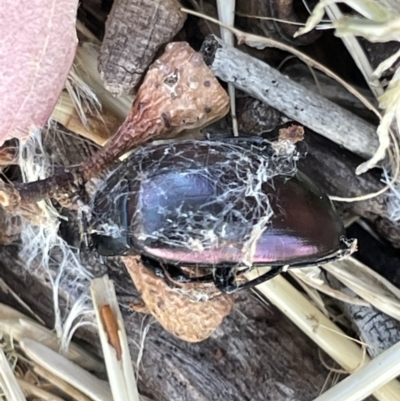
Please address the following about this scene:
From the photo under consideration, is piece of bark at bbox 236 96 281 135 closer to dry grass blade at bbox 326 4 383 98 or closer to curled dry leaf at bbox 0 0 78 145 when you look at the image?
dry grass blade at bbox 326 4 383 98

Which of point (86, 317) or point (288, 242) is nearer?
point (288, 242)

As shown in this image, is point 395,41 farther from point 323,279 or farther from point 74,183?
point 74,183

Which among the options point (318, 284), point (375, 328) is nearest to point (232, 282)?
point (318, 284)

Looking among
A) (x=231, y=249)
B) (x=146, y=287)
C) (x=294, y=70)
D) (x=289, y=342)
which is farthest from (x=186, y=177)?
(x=289, y=342)

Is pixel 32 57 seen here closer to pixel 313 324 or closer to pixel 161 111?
pixel 161 111

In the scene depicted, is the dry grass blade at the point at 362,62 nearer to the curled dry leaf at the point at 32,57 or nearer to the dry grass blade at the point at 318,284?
the dry grass blade at the point at 318,284

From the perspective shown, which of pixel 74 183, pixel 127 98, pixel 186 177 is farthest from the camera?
pixel 127 98

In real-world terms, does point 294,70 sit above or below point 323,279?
above

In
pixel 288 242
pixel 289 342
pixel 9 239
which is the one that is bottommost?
pixel 289 342
